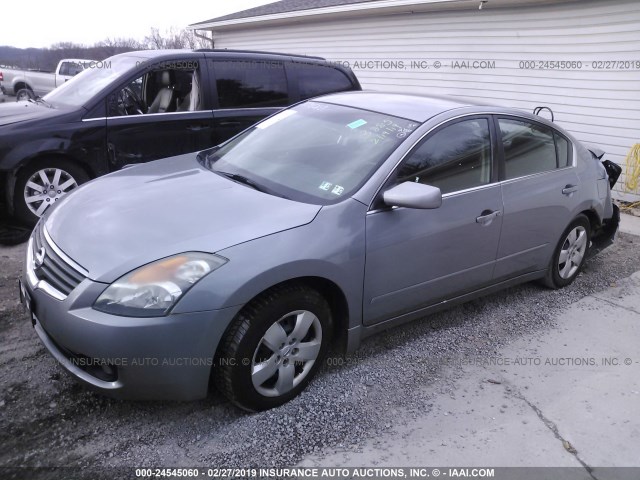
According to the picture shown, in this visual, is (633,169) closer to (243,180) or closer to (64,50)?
(243,180)

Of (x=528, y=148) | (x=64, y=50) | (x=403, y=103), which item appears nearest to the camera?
(x=403, y=103)

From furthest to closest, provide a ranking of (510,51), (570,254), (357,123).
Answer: (510,51) < (570,254) < (357,123)

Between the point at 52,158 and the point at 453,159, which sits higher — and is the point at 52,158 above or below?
below

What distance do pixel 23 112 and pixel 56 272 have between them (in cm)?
329

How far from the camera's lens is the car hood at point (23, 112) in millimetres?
4816

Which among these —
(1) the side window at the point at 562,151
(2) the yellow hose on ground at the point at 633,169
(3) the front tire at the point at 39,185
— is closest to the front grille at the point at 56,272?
(3) the front tire at the point at 39,185

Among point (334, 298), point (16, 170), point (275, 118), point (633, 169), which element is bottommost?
point (633, 169)

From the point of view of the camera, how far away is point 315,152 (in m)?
3.32

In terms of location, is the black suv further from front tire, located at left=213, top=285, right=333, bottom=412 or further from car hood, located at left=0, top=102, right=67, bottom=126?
front tire, located at left=213, top=285, right=333, bottom=412

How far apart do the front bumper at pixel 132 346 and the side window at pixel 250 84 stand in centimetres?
378

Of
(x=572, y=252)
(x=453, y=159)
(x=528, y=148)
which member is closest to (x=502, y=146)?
(x=528, y=148)

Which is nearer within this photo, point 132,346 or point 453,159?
point 132,346

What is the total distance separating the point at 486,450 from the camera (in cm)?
264

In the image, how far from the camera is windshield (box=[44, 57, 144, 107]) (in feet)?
17.3
